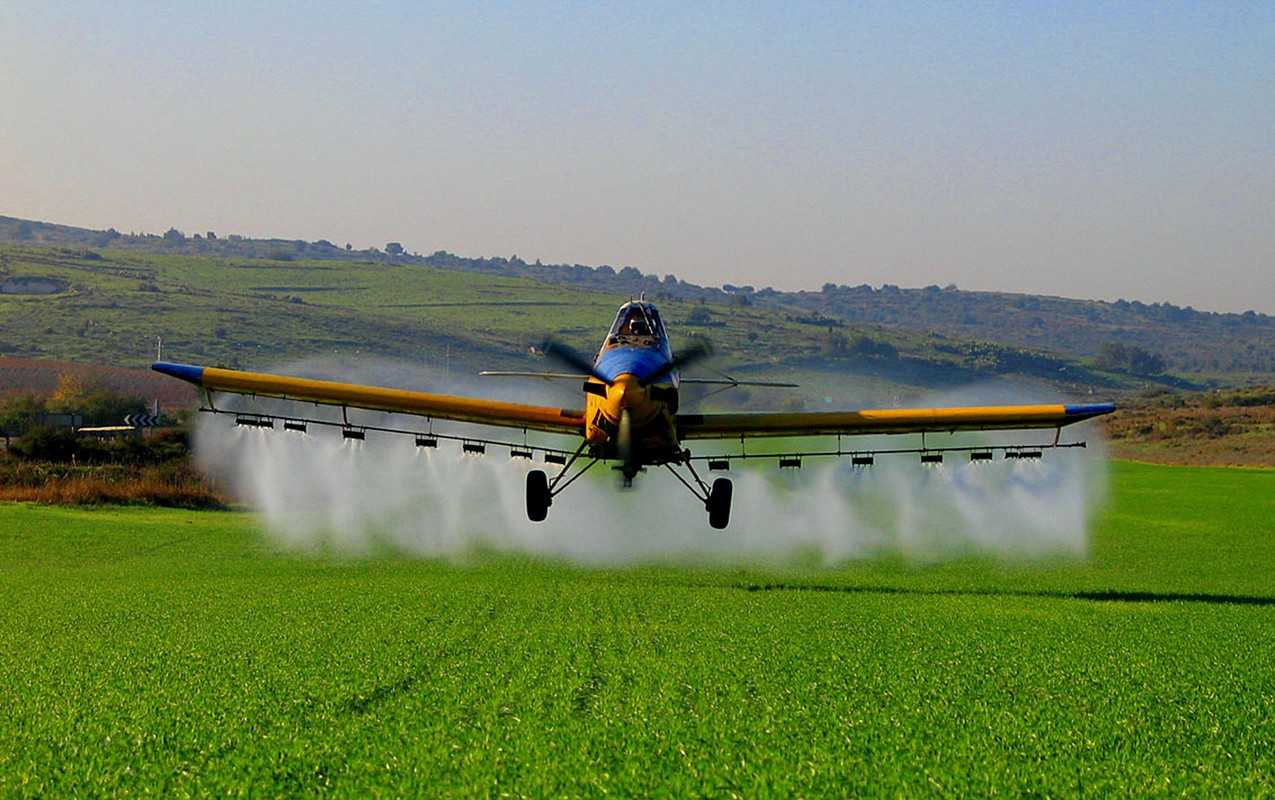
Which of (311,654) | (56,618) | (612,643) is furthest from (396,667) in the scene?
(56,618)

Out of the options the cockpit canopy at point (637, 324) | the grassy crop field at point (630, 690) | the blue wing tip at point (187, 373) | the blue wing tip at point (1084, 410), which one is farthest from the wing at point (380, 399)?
the blue wing tip at point (1084, 410)

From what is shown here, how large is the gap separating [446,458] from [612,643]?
4214 centimetres

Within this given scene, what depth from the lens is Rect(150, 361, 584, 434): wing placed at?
3453 cm

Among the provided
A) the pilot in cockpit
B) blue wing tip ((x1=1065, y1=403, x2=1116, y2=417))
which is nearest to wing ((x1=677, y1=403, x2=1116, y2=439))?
blue wing tip ((x1=1065, y1=403, x2=1116, y2=417))

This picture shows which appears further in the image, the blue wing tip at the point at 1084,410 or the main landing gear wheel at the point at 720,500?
the blue wing tip at the point at 1084,410

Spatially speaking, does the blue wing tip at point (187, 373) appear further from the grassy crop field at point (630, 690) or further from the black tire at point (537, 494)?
the black tire at point (537, 494)

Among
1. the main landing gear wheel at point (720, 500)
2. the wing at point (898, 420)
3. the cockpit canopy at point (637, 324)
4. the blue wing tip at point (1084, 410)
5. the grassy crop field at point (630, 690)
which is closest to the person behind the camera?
the grassy crop field at point (630, 690)

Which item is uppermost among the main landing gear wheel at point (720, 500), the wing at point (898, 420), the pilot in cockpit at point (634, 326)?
the pilot in cockpit at point (634, 326)

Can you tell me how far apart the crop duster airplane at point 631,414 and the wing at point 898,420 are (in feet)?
0.09

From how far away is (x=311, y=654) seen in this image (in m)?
21.8

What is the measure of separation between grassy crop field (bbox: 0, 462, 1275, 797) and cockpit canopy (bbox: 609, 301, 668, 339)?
266 inches

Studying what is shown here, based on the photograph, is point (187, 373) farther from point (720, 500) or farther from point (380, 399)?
point (720, 500)

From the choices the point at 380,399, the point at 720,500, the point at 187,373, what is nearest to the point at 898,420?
the point at 720,500

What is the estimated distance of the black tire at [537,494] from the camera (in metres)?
34.2
